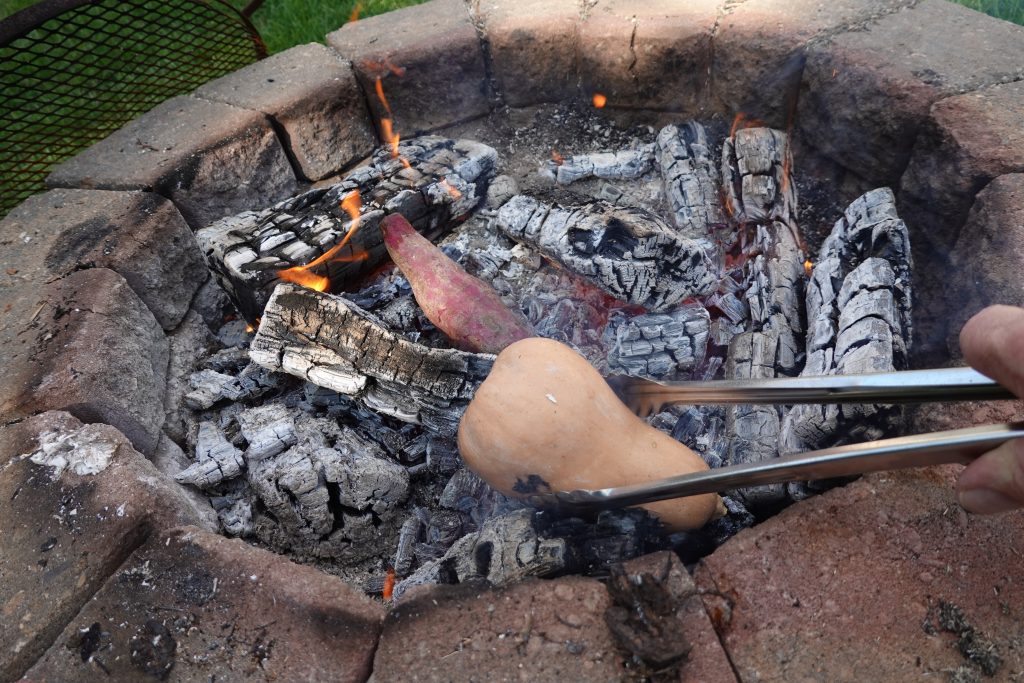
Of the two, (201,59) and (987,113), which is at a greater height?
(987,113)

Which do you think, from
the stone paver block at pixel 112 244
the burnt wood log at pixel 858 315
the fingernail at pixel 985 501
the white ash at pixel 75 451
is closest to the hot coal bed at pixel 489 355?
the burnt wood log at pixel 858 315

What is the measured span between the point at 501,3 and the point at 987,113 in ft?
6.22

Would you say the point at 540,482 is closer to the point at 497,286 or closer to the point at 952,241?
the point at 497,286

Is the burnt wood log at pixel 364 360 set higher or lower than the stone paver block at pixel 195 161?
lower

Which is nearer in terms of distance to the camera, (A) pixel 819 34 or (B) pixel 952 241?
(B) pixel 952 241

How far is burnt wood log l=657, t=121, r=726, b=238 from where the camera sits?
2.33 m

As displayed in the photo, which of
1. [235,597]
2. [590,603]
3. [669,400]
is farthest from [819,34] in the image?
[235,597]

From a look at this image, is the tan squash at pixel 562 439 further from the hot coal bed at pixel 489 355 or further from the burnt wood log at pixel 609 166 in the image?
the burnt wood log at pixel 609 166

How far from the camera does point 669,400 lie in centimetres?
152

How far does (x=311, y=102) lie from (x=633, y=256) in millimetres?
1488

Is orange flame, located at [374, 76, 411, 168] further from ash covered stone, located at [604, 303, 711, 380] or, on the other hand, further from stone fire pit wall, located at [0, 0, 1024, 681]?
ash covered stone, located at [604, 303, 711, 380]

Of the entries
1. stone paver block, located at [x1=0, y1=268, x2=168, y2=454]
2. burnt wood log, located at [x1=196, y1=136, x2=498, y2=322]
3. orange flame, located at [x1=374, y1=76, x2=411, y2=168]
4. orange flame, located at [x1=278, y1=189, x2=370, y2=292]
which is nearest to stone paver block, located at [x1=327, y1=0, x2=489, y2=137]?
orange flame, located at [x1=374, y1=76, x2=411, y2=168]

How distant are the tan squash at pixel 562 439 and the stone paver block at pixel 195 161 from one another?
152 centimetres

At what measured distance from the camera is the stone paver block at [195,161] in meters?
2.31
